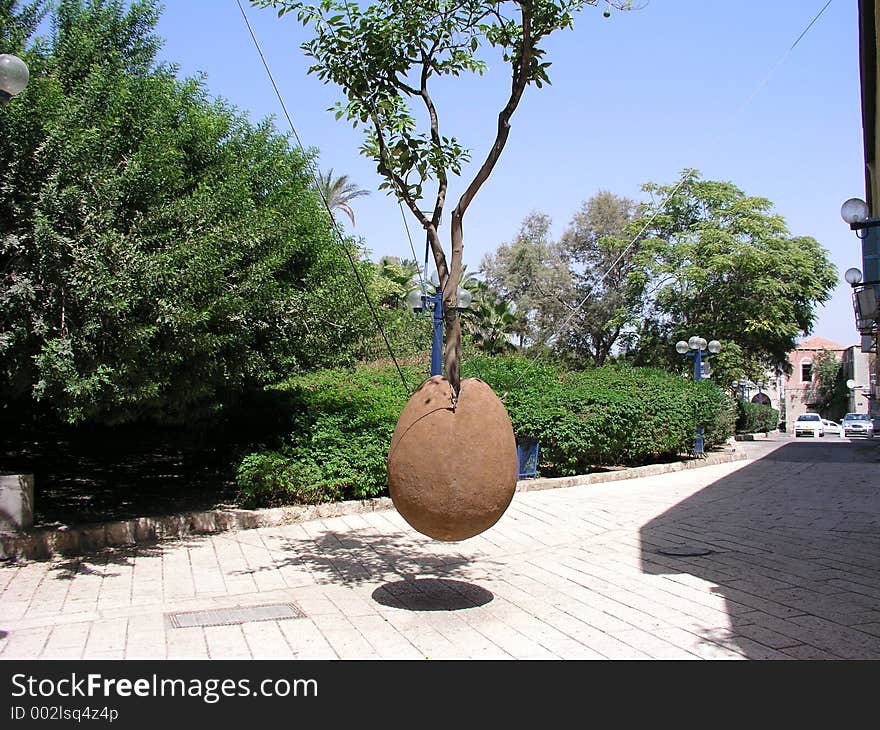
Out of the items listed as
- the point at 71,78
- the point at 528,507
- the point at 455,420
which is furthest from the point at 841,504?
the point at 71,78

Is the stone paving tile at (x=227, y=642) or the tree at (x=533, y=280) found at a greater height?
the tree at (x=533, y=280)

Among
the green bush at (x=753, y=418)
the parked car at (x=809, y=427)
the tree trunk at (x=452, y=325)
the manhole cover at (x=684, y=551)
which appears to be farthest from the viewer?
the parked car at (x=809, y=427)

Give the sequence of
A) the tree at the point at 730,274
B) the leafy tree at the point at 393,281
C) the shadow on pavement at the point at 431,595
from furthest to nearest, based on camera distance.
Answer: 1. the tree at the point at 730,274
2. the leafy tree at the point at 393,281
3. the shadow on pavement at the point at 431,595

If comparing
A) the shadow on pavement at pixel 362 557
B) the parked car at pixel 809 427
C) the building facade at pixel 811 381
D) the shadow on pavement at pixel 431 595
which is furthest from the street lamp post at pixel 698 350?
the building facade at pixel 811 381

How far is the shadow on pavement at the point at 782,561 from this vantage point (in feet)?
17.0

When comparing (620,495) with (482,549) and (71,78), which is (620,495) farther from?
(71,78)

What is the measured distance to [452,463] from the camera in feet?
16.9

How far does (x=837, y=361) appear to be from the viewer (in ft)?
246

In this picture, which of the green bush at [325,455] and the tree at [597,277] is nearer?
the green bush at [325,455]

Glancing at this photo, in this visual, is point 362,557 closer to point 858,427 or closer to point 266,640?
point 266,640

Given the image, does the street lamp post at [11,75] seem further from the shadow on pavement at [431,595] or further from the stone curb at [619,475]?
the stone curb at [619,475]

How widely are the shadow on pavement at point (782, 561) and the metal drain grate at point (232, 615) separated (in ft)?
10.1

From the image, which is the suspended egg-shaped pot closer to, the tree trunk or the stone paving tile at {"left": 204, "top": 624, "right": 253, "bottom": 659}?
the tree trunk
